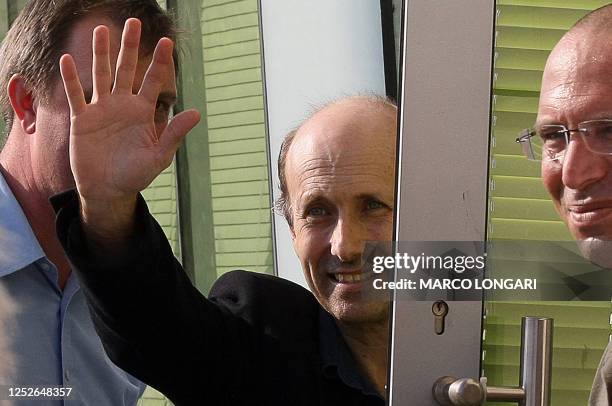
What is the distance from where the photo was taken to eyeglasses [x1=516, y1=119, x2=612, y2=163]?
5.17ft

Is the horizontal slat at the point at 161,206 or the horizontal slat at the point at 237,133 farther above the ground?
A: the horizontal slat at the point at 237,133

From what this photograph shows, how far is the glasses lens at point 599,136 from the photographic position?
1574mm

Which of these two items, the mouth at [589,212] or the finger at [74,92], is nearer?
the mouth at [589,212]

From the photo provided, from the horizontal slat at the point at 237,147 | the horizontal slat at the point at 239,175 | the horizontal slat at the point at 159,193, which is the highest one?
the horizontal slat at the point at 237,147

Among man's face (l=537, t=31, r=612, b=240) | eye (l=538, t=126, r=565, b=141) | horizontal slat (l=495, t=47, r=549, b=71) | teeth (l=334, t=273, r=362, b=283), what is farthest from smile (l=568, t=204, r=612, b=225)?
teeth (l=334, t=273, r=362, b=283)

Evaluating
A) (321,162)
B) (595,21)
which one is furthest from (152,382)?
(595,21)

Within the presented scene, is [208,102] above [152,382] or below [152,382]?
above

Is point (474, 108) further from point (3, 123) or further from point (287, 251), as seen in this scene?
point (3, 123)

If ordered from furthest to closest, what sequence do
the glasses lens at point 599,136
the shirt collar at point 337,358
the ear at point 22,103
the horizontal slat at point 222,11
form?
the ear at point 22,103, the horizontal slat at point 222,11, the shirt collar at point 337,358, the glasses lens at point 599,136

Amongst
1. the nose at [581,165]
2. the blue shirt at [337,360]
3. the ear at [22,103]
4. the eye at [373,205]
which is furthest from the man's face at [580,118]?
the ear at [22,103]

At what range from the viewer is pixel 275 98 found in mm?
1761

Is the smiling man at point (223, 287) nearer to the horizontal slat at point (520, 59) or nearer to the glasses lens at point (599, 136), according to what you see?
the horizontal slat at point (520, 59)

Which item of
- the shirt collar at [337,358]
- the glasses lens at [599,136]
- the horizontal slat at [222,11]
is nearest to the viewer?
the glasses lens at [599,136]

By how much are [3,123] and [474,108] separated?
0.77 m
